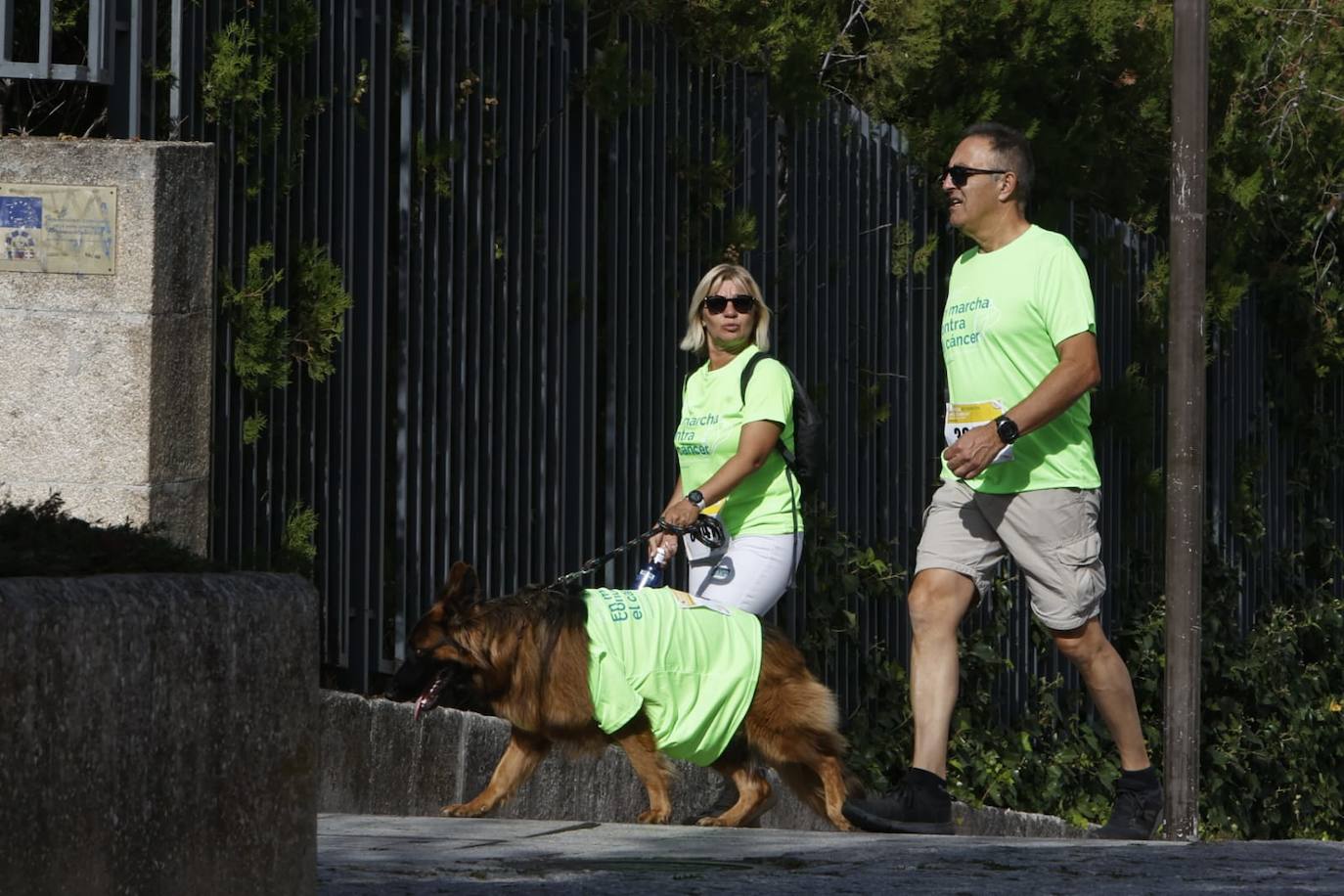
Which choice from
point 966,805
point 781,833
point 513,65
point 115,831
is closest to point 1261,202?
point 966,805

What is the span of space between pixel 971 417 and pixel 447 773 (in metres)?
1.96

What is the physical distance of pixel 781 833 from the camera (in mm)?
5742

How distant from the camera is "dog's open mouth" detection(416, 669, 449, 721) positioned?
666cm

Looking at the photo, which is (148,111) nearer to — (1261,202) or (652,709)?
(652,709)

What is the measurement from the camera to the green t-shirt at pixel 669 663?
6.62m

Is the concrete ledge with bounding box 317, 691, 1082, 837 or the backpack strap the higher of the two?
the backpack strap

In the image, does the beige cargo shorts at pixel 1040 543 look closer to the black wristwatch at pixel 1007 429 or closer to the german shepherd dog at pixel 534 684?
the black wristwatch at pixel 1007 429

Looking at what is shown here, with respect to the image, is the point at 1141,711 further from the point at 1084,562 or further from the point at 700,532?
the point at 1084,562

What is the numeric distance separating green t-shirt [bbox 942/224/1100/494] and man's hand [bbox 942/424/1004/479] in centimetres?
22

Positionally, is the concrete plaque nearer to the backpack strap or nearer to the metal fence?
the metal fence

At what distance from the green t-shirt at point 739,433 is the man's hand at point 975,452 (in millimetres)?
911

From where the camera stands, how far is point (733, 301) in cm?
700

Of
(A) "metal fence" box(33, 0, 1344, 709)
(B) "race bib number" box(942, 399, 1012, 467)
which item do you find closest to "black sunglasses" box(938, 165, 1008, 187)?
(B) "race bib number" box(942, 399, 1012, 467)

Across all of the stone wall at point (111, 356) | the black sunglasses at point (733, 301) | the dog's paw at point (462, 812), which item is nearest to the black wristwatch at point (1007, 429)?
the black sunglasses at point (733, 301)
